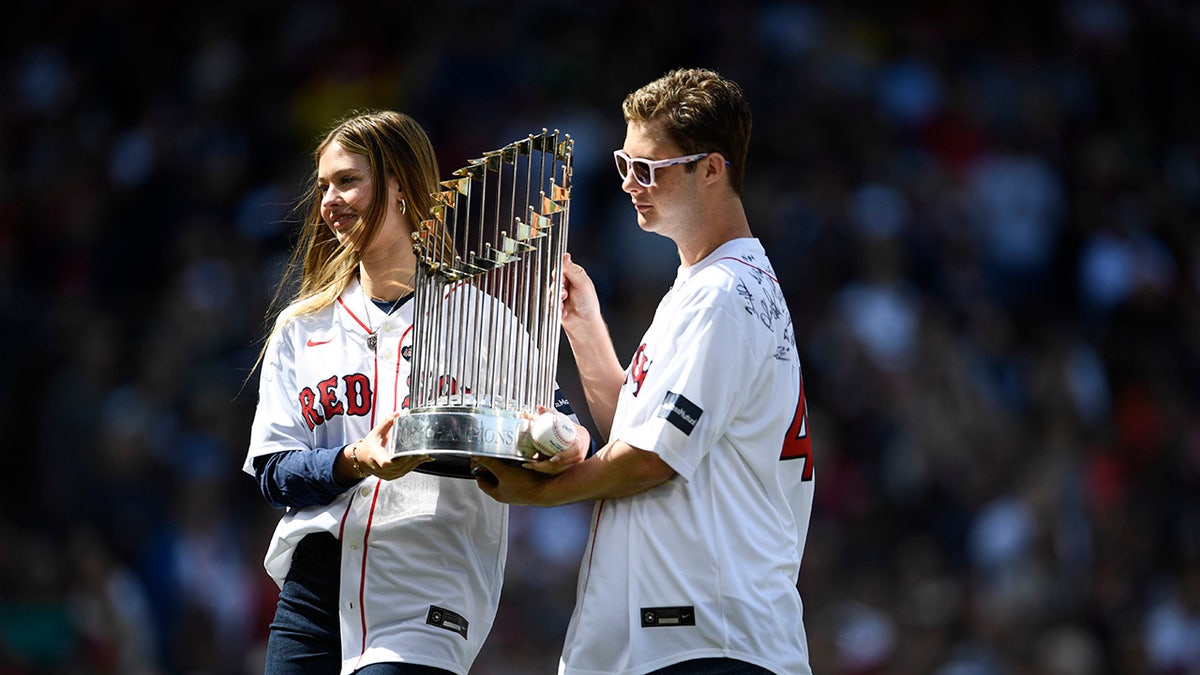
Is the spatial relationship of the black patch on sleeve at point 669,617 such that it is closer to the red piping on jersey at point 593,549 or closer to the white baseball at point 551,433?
the red piping on jersey at point 593,549

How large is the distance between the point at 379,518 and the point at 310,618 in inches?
11.9

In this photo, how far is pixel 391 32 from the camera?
11453 millimetres

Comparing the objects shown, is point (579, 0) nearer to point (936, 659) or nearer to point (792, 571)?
point (936, 659)

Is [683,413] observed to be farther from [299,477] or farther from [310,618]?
[310,618]

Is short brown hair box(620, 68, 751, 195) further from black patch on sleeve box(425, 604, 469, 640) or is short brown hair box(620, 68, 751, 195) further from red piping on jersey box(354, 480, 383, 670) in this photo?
black patch on sleeve box(425, 604, 469, 640)

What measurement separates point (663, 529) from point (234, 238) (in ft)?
22.6

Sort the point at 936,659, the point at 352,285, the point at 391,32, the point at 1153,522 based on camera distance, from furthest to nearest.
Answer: the point at 391,32
the point at 1153,522
the point at 936,659
the point at 352,285

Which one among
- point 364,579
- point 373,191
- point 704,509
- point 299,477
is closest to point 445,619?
point 364,579

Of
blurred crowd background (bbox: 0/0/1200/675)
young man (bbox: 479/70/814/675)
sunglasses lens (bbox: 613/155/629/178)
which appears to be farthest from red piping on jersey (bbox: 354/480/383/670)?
blurred crowd background (bbox: 0/0/1200/675)

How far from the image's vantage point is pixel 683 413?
11.2 feet

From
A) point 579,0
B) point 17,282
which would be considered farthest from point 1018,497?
point 17,282

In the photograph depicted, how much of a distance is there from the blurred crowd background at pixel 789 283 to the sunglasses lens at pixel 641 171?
4.71 meters

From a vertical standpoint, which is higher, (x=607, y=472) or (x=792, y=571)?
(x=607, y=472)

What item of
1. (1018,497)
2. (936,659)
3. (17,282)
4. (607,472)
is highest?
(17,282)
